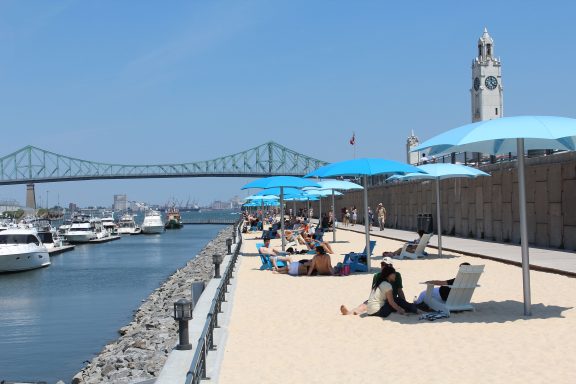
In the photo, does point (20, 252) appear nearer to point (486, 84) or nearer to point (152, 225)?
point (152, 225)

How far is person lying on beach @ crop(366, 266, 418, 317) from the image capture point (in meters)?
9.94

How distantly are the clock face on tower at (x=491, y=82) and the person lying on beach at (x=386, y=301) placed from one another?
118026 mm

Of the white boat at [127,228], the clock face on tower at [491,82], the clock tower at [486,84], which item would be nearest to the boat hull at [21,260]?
the white boat at [127,228]

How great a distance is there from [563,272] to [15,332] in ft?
42.0

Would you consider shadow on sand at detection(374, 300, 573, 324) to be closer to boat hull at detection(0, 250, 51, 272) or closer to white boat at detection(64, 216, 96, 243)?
boat hull at detection(0, 250, 51, 272)

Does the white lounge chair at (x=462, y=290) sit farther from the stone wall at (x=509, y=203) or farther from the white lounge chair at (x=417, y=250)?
the stone wall at (x=509, y=203)

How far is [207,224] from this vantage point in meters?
151

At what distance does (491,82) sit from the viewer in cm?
12319

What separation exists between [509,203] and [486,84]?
345ft

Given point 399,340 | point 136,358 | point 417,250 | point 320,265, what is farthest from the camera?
point 417,250

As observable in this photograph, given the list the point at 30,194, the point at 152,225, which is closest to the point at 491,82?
the point at 152,225

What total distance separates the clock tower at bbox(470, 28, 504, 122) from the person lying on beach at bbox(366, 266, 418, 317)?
115 meters

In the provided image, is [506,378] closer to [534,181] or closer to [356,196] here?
[534,181]

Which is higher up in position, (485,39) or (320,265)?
(485,39)
